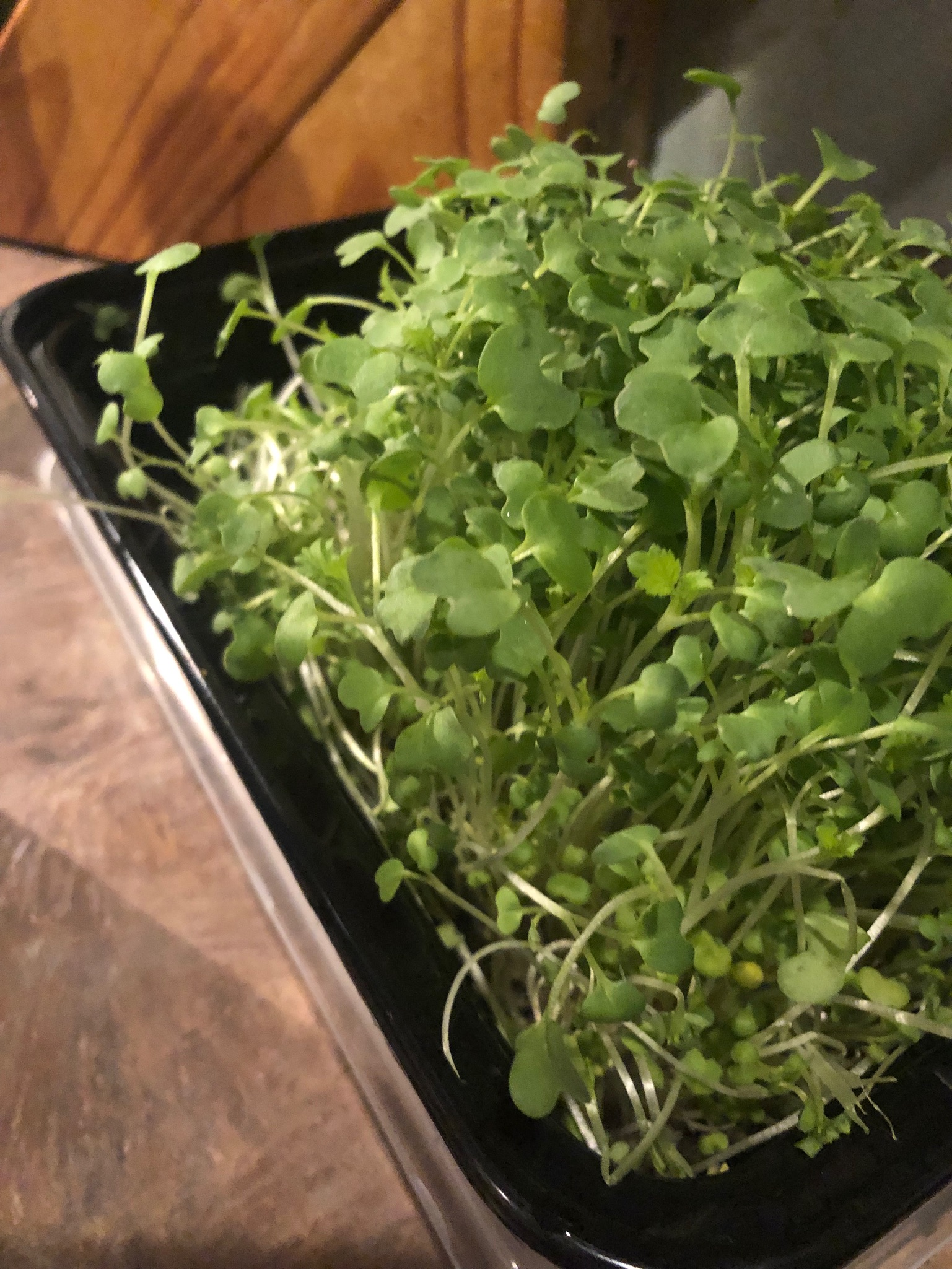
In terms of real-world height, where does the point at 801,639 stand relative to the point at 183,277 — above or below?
below

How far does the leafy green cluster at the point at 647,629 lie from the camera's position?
1.29ft

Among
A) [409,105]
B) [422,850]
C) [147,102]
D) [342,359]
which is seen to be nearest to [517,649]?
[422,850]

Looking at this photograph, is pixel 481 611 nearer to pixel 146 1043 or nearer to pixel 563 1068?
pixel 563 1068

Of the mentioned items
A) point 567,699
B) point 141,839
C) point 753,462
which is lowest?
point 141,839

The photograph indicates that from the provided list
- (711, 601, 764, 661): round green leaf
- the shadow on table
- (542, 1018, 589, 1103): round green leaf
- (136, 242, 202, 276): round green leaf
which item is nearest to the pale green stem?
(711, 601, 764, 661): round green leaf

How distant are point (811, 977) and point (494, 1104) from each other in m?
0.17

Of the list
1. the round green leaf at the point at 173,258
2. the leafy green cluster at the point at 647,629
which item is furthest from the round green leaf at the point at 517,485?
the round green leaf at the point at 173,258

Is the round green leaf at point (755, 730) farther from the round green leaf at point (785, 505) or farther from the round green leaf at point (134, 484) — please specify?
the round green leaf at point (134, 484)

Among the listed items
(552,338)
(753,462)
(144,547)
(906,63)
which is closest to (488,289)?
(552,338)

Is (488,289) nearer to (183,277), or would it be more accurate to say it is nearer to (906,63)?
(183,277)

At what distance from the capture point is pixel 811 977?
1.34 feet

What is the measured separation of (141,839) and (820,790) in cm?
49

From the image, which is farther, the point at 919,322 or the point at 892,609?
the point at 919,322

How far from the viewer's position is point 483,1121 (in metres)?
0.43
